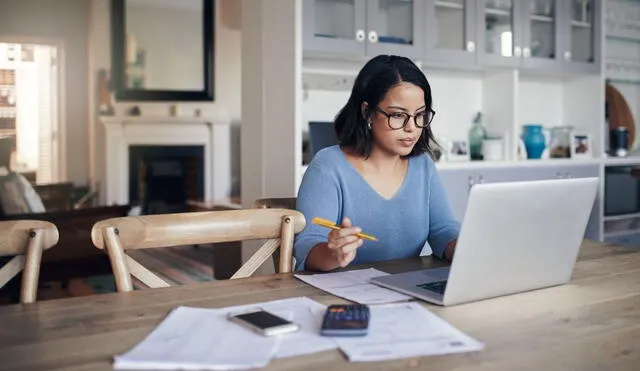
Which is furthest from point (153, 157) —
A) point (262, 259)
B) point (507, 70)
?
point (262, 259)

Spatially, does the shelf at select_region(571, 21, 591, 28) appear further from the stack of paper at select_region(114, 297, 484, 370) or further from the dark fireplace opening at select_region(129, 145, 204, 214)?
the dark fireplace opening at select_region(129, 145, 204, 214)

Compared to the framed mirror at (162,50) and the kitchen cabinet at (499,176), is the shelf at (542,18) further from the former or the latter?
the framed mirror at (162,50)

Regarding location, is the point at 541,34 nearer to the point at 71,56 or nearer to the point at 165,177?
the point at 165,177

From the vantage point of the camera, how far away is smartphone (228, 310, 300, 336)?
91 cm

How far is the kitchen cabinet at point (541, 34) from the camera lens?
380 centimetres

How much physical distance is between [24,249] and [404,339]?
0.71 m

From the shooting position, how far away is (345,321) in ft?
3.06

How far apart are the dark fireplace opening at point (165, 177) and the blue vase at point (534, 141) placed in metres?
3.92

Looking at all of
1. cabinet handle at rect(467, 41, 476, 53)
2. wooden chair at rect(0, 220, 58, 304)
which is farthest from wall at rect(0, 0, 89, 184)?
wooden chair at rect(0, 220, 58, 304)

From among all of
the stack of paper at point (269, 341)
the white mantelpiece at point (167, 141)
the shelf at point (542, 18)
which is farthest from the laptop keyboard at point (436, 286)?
the white mantelpiece at point (167, 141)

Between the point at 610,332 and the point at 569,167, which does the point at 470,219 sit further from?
the point at 569,167

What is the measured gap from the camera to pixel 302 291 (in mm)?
1183

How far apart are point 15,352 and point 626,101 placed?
4791 mm

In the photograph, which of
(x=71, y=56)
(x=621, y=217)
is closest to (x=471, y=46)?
(x=621, y=217)
